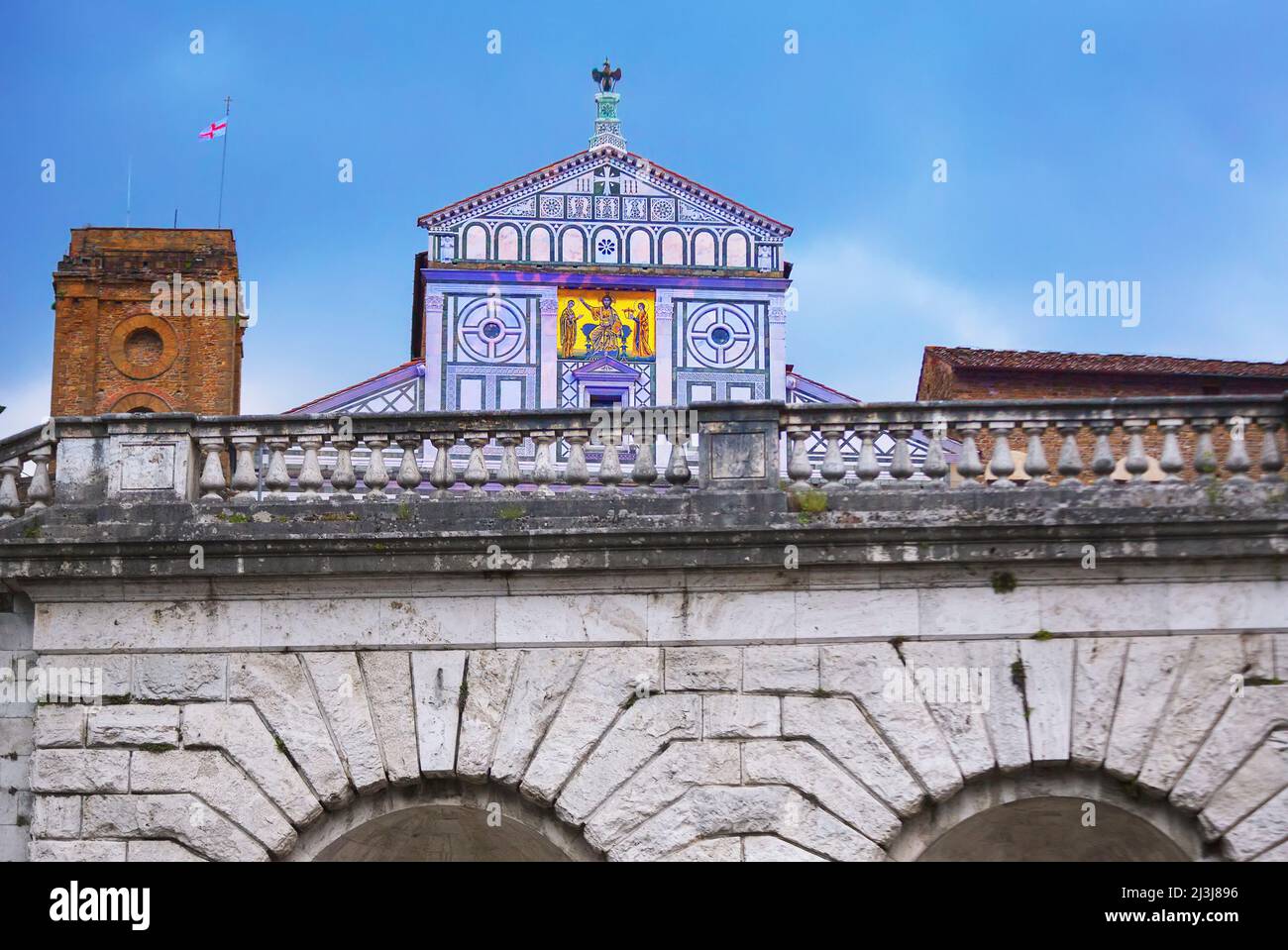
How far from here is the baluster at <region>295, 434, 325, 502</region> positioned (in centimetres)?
1112

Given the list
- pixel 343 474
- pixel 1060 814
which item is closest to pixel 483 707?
pixel 343 474

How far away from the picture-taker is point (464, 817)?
36.6 ft

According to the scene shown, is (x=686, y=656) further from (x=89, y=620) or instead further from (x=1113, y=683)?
(x=89, y=620)

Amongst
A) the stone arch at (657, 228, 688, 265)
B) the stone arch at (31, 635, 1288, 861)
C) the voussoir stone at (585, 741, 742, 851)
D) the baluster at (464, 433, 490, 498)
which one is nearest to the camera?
the stone arch at (31, 635, 1288, 861)

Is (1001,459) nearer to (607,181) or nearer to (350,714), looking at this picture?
(350,714)

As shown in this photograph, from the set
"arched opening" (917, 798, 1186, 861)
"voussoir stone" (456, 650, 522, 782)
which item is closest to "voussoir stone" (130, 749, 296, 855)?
"voussoir stone" (456, 650, 522, 782)

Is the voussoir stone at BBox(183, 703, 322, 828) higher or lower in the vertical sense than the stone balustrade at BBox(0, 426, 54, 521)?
lower

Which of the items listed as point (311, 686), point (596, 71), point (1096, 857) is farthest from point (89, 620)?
point (596, 71)

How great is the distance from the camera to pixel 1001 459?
35.5ft

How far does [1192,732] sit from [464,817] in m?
4.90

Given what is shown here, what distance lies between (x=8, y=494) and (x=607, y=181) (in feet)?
61.8

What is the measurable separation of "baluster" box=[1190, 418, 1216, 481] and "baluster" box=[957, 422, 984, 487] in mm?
1427

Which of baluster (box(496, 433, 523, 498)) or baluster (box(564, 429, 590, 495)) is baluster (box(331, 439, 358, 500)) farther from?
baluster (box(564, 429, 590, 495))

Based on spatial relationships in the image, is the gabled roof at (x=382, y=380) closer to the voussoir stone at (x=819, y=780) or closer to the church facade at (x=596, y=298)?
the church facade at (x=596, y=298)
